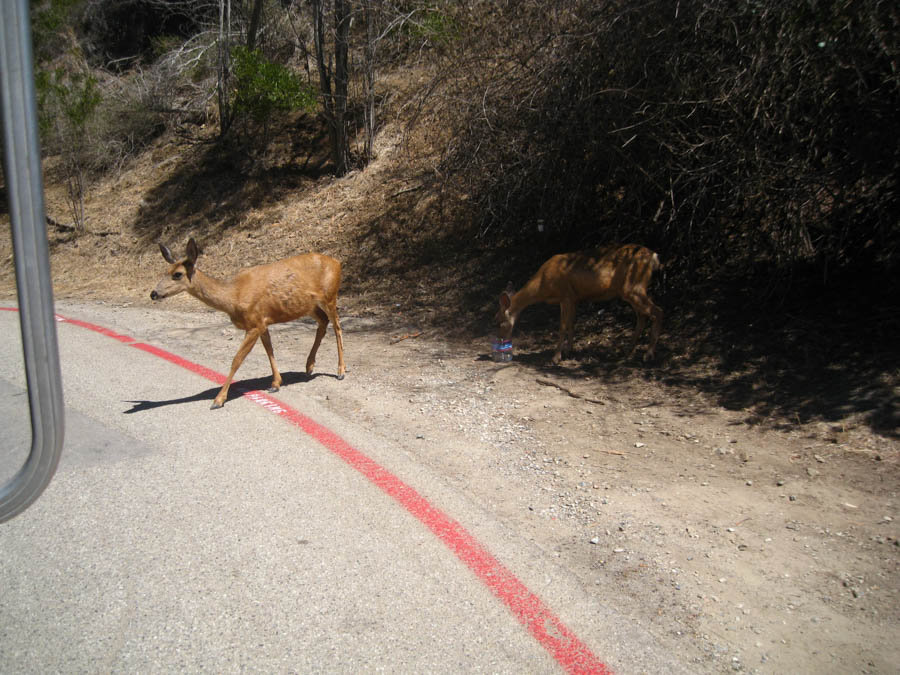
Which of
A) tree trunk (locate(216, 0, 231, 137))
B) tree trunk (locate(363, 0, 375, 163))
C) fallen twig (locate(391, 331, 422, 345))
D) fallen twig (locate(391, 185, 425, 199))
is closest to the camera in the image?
fallen twig (locate(391, 331, 422, 345))

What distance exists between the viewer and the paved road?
320 centimetres

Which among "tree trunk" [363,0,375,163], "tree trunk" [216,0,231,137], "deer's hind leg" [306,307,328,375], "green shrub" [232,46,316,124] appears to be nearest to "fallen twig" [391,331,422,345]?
"deer's hind leg" [306,307,328,375]

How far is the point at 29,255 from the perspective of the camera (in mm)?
Answer: 1785

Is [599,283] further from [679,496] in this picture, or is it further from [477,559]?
[477,559]

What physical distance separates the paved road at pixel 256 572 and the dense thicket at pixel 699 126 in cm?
512

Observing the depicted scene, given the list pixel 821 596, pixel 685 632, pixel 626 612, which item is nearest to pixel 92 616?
pixel 626 612

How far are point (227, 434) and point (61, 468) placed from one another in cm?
133

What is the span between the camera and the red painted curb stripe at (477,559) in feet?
10.6

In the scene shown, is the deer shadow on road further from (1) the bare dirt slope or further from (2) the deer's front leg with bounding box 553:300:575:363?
(2) the deer's front leg with bounding box 553:300:575:363

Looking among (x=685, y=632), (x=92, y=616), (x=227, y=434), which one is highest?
(x=685, y=632)

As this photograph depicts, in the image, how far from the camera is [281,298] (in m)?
7.79

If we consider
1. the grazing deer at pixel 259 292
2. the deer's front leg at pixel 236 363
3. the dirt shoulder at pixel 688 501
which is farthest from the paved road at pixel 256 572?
the grazing deer at pixel 259 292

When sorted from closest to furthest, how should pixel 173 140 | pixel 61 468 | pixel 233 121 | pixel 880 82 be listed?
pixel 61 468, pixel 880 82, pixel 233 121, pixel 173 140

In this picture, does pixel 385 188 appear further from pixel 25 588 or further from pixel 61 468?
pixel 25 588
